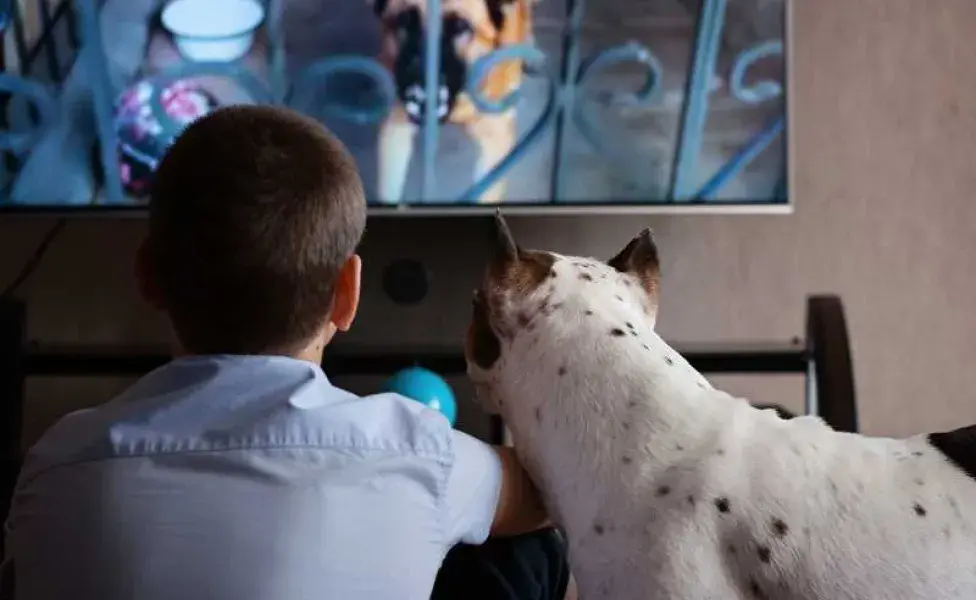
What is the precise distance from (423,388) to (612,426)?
2.65 ft

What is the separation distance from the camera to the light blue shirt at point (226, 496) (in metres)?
0.78

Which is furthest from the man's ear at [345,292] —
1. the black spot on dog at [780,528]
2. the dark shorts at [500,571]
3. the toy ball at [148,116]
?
the toy ball at [148,116]

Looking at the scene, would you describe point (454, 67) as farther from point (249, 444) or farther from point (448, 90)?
point (249, 444)

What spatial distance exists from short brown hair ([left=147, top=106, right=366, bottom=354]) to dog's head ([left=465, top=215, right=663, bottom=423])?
242 millimetres

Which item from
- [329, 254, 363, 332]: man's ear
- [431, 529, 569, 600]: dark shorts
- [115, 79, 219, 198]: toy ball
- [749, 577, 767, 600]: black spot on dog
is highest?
[115, 79, 219, 198]: toy ball

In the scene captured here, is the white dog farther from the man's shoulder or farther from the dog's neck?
the man's shoulder

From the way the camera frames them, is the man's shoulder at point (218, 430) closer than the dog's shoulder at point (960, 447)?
Yes

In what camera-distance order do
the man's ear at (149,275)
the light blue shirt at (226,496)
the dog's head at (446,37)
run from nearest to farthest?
the light blue shirt at (226,496), the man's ear at (149,275), the dog's head at (446,37)

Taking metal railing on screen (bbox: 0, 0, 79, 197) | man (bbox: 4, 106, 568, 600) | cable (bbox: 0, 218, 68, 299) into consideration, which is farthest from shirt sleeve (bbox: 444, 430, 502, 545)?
cable (bbox: 0, 218, 68, 299)

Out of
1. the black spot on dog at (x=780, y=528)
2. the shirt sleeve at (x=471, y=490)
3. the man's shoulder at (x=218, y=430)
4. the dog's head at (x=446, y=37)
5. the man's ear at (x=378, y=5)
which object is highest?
the man's ear at (x=378, y=5)

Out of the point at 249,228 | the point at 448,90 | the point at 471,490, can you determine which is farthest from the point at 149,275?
the point at 448,90

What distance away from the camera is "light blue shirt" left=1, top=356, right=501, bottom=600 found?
0.78 m

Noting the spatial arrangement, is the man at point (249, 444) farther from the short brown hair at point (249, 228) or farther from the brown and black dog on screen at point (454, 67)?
the brown and black dog on screen at point (454, 67)

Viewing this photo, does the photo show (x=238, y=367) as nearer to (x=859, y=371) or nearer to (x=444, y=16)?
(x=444, y=16)
